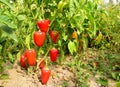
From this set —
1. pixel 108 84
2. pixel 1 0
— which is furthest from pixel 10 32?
pixel 108 84

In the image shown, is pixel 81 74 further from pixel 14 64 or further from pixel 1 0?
pixel 1 0

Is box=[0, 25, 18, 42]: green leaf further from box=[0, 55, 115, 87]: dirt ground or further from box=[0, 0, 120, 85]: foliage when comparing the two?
box=[0, 55, 115, 87]: dirt ground

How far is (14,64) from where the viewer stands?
8.66 feet

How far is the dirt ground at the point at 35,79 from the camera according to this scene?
7.66ft

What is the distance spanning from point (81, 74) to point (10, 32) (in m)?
1.78

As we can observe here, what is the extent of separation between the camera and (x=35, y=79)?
95.0 inches

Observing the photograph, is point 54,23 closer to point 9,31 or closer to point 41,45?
point 41,45

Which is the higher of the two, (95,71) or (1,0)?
(1,0)

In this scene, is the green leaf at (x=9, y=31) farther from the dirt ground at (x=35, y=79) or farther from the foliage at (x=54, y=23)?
the dirt ground at (x=35, y=79)

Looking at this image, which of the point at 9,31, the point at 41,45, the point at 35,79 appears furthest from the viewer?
the point at 35,79

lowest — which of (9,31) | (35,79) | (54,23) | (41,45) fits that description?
(35,79)

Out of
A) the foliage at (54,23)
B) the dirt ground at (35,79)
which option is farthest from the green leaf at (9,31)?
the dirt ground at (35,79)

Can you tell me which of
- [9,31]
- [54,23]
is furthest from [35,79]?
[9,31]

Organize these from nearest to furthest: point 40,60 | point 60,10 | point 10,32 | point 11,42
→ point 10,32 → point 60,10 → point 40,60 → point 11,42
